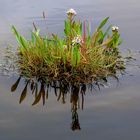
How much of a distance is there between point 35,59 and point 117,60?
1.01 meters

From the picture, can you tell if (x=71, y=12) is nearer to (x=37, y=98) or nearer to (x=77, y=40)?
(x=77, y=40)

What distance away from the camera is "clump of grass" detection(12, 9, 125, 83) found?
710 cm

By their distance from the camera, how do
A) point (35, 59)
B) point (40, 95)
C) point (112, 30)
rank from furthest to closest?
point (112, 30), point (35, 59), point (40, 95)

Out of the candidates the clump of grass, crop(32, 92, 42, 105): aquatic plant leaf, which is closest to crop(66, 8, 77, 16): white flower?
the clump of grass

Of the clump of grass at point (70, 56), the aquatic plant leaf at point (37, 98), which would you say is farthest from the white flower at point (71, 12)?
the aquatic plant leaf at point (37, 98)

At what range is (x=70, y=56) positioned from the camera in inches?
284

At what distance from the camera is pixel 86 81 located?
704cm

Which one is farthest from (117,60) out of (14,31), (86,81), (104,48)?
(14,31)

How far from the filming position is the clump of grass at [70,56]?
710 centimetres

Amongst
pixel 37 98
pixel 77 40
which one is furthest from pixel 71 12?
pixel 37 98

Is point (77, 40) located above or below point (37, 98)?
above

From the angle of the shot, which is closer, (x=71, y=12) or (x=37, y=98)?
(x=37, y=98)

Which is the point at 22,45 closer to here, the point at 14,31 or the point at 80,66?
the point at 14,31

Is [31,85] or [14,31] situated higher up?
[14,31]
